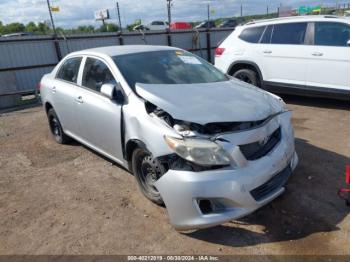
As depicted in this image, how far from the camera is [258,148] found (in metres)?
3.09

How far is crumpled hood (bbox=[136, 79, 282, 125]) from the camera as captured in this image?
3023 mm

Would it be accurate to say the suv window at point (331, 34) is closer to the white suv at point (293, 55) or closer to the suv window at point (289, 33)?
the white suv at point (293, 55)

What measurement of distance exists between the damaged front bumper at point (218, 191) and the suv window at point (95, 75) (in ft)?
5.49

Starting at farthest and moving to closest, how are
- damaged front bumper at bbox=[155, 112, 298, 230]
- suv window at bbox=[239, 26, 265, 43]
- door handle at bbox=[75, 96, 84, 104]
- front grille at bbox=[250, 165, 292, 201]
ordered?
suv window at bbox=[239, 26, 265, 43], door handle at bbox=[75, 96, 84, 104], front grille at bbox=[250, 165, 292, 201], damaged front bumper at bbox=[155, 112, 298, 230]

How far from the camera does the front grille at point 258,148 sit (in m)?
2.98

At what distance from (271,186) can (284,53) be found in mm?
4756

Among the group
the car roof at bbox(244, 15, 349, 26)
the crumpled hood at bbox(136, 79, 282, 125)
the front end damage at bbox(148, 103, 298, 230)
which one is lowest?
the front end damage at bbox(148, 103, 298, 230)

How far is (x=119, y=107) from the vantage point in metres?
3.69

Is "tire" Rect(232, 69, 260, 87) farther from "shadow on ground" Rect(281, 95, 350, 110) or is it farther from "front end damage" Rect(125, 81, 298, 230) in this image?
"front end damage" Rect(125, 81, 298, 230)

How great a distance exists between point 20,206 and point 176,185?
2.19m

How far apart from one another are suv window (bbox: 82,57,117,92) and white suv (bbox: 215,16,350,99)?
433 centimetres

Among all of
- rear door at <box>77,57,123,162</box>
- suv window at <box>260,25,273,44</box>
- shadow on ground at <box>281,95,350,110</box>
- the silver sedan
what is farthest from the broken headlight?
suv window at <box>260,25,273,44</box>

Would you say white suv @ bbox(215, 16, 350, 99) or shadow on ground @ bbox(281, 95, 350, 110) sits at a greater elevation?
white suv @ bbox(215, 16, 350, 99)

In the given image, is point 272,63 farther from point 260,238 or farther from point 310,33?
point 260,238
